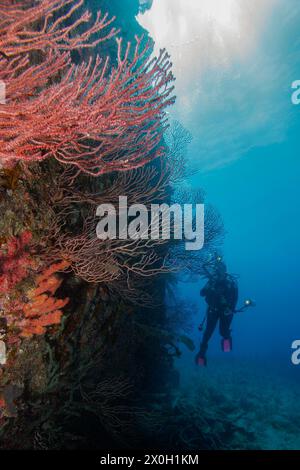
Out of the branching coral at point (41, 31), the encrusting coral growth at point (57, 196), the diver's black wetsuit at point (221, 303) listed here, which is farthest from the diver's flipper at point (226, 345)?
the branching coral at point (41, 31)

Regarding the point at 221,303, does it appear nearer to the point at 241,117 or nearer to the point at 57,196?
the point at 57,196

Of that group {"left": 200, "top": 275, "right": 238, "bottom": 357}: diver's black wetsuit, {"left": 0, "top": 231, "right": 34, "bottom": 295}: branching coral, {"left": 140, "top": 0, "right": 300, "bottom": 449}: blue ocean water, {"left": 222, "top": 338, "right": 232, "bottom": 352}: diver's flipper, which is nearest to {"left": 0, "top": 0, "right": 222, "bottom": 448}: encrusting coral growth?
{"left": 0, "top": 231, "right": 34, "bottom": 295}: branching coral

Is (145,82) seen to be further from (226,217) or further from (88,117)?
(226,217)

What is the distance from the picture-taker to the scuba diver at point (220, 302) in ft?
31.2

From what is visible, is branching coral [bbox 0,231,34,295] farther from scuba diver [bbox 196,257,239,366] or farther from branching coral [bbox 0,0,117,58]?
scuba diver [bbox 196,257,239,366]

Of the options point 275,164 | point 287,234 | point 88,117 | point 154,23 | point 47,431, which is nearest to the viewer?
point 88,117

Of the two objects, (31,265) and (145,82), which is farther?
(31,265)

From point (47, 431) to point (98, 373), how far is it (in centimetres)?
130

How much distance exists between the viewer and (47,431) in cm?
459

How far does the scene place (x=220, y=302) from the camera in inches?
383

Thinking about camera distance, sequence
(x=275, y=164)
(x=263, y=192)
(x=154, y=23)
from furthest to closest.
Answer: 1. (x=263, y=192)
2. (x=275, y=164)
3. (x=154, y=23)

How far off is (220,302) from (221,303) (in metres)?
0.05

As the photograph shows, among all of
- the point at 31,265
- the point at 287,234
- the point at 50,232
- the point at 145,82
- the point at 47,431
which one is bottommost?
the point at 47,431
